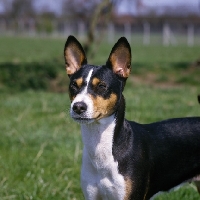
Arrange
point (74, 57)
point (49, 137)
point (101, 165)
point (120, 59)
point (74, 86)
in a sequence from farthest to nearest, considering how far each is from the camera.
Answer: point (49, 137)
point (74, 57)
point (120, 59)
point (101, 165)
point (74, 86)

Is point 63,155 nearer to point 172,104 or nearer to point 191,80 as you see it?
point 172,104

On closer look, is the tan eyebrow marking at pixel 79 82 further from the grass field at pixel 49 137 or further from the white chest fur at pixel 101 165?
the grass field at pixel 49 137

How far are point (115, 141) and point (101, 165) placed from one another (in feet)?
0.68

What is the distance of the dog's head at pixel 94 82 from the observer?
3723 mm

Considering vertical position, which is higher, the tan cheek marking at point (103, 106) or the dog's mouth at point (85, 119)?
the tan cheek marking at point (103, 106)

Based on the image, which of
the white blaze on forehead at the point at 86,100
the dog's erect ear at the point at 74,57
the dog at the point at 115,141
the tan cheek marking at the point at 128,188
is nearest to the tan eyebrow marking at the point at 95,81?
the dog at the point at 115,141

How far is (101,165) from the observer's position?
4.01 m

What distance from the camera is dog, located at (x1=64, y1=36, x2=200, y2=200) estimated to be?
385cm

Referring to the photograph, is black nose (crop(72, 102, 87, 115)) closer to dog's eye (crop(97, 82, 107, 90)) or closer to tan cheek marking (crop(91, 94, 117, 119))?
tan cheek marking (crop(91, 94, 117, 119))

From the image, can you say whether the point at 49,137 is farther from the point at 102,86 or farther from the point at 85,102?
the point at 85,102

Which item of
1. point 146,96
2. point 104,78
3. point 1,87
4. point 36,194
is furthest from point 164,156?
point 1,87

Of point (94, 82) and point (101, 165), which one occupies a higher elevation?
point (94, 82)

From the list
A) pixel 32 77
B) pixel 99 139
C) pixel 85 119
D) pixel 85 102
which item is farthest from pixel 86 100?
pixel 32 77

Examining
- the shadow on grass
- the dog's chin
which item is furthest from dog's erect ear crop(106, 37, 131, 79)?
the shadow on grass
